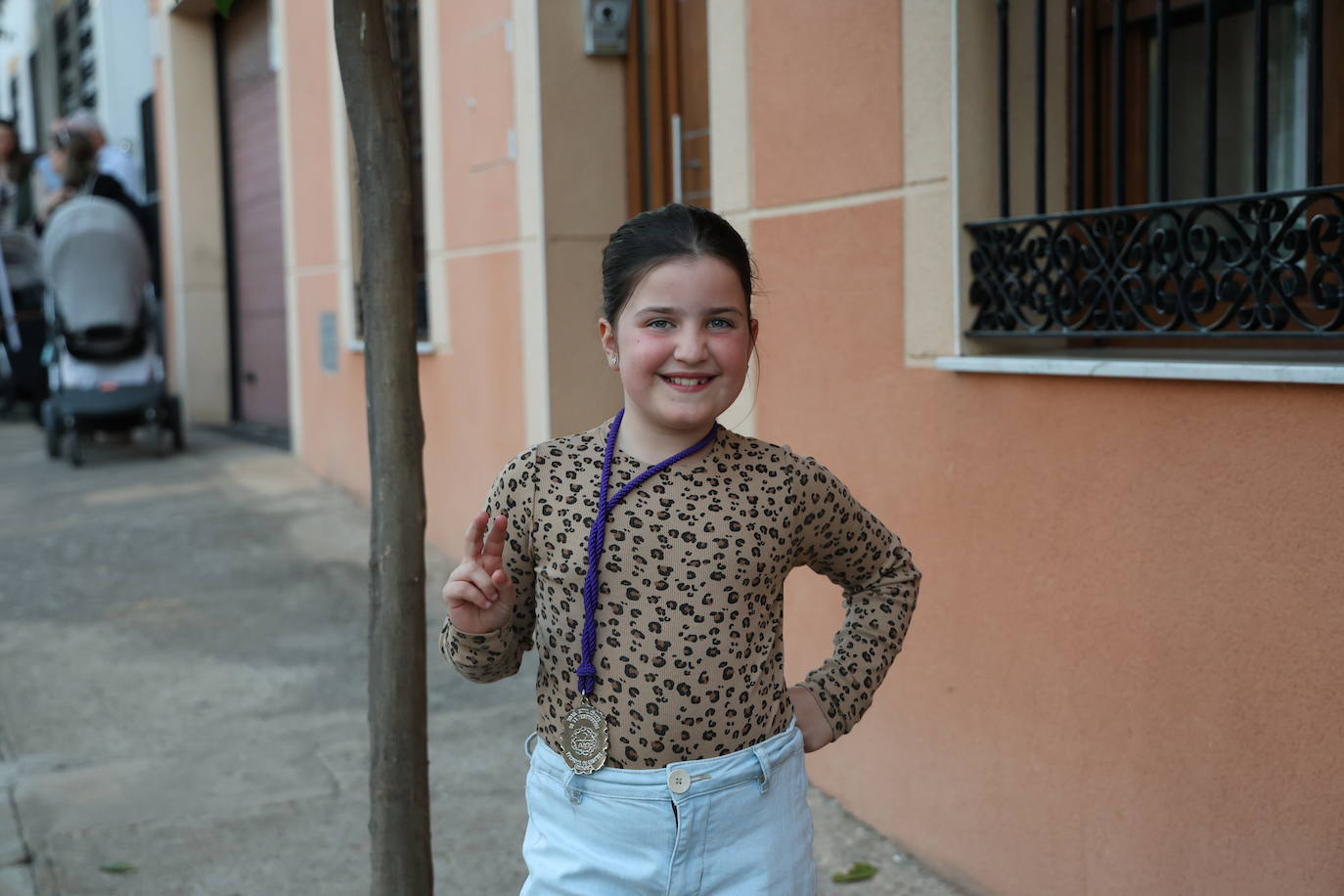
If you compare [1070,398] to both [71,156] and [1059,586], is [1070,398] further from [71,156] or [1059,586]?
[71,156]

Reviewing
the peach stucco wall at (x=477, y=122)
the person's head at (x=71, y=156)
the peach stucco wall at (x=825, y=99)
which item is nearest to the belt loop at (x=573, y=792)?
the peach stucco wall at (x=825, y=99)

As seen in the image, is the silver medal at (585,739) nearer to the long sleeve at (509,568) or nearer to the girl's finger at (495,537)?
the long sleeve at (509,568)

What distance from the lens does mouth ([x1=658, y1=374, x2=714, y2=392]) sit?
2.18 meters

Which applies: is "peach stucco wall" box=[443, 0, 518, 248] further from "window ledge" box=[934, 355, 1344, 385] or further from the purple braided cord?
the purple braided cord

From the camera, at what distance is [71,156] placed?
41.8 ft

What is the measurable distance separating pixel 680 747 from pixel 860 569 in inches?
17.5

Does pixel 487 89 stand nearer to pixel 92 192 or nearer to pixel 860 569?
pixel 860 569

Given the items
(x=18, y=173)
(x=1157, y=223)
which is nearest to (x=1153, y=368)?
(x=1157, y=223)

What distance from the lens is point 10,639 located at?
650cm

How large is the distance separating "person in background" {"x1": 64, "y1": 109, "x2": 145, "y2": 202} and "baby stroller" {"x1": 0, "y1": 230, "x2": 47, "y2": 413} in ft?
3.37

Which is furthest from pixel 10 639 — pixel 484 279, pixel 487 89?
pixel 487 89

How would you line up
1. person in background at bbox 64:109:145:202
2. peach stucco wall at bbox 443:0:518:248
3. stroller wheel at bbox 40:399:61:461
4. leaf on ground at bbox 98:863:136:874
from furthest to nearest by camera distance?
person in background at bbox 64:109:145:202, stroller wheel at bbox 40:399:61:461, peach stucco wall at bbox 443:0:518:248, leaf on ground at bbox 98:863:136:874

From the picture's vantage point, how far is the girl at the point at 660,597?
2.18 m

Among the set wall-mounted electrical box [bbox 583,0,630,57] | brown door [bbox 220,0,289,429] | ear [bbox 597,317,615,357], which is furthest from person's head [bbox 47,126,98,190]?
ear [bbox 597,317,615,357]
